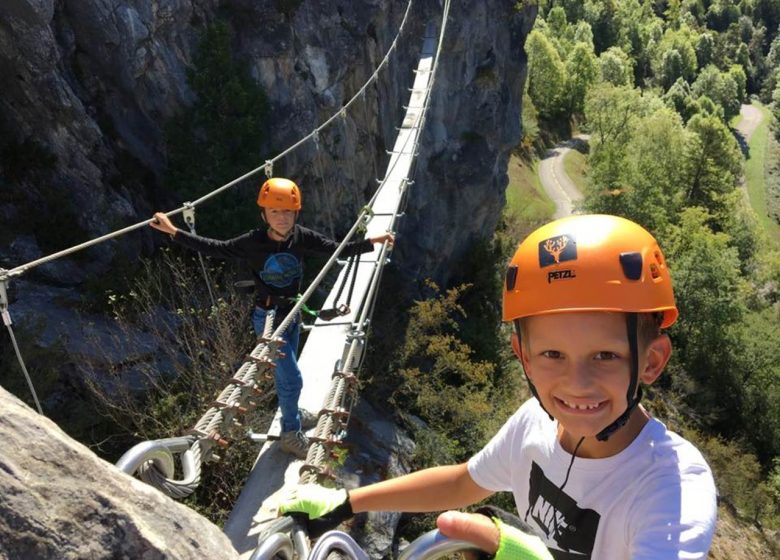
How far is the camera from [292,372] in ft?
15.2

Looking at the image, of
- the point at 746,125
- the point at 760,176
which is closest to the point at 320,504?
the point at 760,176

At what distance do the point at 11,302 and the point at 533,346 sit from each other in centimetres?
782

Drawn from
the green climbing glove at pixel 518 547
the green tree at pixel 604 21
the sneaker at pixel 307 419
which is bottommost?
the green climbing glove at pixel 518 547

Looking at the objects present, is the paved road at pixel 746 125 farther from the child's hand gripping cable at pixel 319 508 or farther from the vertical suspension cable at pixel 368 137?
the child's hand gripping cable at pixel 319 508

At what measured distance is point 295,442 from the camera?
4.72 m

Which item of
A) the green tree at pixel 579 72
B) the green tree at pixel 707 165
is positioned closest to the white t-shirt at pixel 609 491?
the green tree at pixel 707 165

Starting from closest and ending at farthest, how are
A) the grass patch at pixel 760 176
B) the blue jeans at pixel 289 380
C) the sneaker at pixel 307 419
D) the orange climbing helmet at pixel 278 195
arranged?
the orange climbing helmet at pixel 278 195
the blue jeans at pixel 289 380
the sneaker at pixel 307 419
the grass patch at pixel 760 176

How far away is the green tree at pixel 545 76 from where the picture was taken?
45188 millimetres

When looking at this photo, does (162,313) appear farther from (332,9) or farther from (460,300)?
(460,300)

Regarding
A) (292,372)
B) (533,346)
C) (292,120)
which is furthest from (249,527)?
(292,120)

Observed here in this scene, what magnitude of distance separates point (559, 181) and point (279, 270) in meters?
40.1

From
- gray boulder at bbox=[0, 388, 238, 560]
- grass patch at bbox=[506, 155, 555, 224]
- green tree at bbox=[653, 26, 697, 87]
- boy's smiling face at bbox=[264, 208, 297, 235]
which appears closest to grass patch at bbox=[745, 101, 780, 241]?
green tree at bbox=[653, 26, 697, 87]

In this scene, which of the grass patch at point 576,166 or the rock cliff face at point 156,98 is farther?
the grass patch at point 576,166

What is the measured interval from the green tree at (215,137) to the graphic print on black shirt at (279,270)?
5.77 meters
